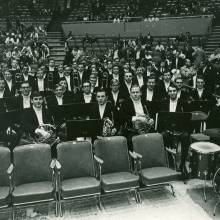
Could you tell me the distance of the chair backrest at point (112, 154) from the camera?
555cm

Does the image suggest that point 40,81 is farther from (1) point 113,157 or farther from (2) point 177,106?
(1) point 113,157

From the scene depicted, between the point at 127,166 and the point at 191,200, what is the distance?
114 centimetres

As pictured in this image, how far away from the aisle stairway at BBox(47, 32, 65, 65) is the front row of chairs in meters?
13.2

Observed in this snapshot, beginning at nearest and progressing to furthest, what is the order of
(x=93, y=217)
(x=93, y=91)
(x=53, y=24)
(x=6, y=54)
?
(x=93, y=217) < (x=93, y=91) < (x=6, y=54) < (x=53, y=24)

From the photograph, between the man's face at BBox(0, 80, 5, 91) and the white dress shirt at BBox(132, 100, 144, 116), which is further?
the man's face at BBox(0, 80, 5, 91)

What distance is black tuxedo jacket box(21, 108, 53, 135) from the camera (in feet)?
20.1

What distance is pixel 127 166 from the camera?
5.61 meters

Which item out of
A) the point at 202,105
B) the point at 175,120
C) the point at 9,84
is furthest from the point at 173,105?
the point at 9,84

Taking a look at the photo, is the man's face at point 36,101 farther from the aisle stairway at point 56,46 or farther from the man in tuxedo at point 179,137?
the aisle stairway at point 56,46

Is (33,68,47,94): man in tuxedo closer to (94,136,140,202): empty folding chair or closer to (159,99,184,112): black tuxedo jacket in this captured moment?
(159,99,184,112): black tuxedo jacket

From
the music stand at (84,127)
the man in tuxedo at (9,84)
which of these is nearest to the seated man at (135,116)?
the music stand at (84,127)

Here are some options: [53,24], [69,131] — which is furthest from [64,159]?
[53,24]

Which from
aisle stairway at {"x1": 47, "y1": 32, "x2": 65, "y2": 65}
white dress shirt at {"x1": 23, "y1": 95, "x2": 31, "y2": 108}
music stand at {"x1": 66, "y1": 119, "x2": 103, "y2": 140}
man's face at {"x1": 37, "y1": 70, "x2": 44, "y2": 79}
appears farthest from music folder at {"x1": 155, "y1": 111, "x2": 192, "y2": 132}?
aisle stairway at {"x1": 47, "y1": 32, "x2": 65, "y2": 65}

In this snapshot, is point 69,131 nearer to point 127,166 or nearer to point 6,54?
point 127,166
